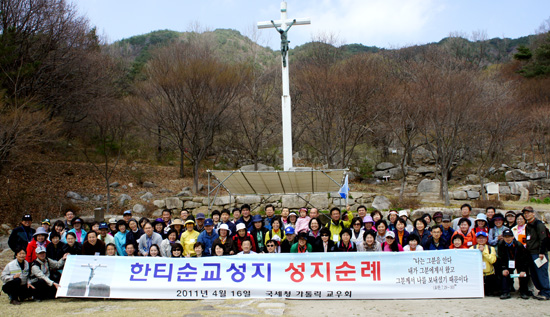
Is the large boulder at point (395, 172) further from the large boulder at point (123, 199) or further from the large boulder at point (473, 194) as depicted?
the large boulder at point (123, 199)

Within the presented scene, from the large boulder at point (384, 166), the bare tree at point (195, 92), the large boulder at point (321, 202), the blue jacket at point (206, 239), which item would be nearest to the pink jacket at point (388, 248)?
the blue jacket at point (206, 239)

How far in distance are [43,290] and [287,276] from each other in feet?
13.0

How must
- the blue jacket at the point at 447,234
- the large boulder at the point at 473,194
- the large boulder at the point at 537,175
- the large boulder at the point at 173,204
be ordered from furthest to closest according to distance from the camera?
Result: the large boulder at the point at 537,175 → the large boulder at the point at 473,194 → the large boulder at the point at 173,204 → the blue jacket at the point at 447,234

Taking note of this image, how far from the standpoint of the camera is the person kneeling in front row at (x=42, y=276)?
6578 millimetres

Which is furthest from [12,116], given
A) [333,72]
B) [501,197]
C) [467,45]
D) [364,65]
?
[467,45]

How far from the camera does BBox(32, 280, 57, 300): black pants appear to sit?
6605 mm

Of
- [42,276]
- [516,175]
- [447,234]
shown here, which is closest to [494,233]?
[447,234]

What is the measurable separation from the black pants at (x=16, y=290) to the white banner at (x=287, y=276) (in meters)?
0.54

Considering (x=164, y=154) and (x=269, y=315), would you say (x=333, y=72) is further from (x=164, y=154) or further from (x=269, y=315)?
(x=269, y=315)

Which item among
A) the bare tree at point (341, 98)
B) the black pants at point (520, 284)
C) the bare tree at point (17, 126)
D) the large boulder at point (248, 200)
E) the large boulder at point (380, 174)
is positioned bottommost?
the black pants at point (520, 284)

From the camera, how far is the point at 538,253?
6.38 m

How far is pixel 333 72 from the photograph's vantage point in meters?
20.4

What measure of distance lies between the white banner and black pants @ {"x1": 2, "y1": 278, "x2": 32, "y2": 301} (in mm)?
540

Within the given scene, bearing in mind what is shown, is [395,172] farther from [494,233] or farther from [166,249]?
[166,249]
